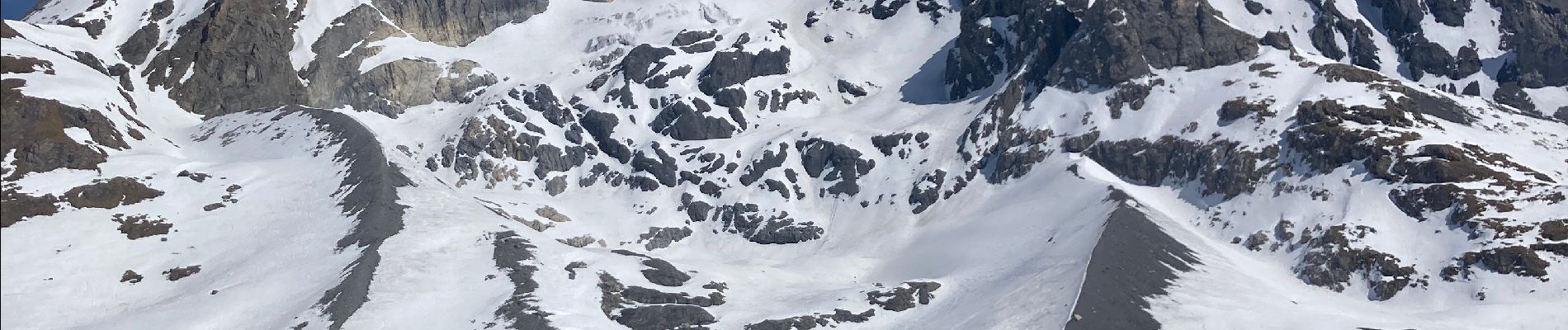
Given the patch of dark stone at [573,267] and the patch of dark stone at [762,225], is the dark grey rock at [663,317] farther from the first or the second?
the patch of dark stone at [762,225]

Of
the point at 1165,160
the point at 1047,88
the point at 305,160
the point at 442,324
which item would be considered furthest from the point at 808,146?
the point at 442,324

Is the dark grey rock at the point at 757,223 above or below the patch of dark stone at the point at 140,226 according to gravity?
above

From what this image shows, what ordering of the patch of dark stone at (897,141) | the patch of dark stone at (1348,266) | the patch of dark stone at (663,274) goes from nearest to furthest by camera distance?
the patch of dark stone at (1348,266), the patch of dark stone at (663,274), the patch of dark stone at (897,141)

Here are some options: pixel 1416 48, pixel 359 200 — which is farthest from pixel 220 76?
pixel 1416 48

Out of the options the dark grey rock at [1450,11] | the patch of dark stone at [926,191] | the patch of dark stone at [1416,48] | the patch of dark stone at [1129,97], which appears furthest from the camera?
the dark grey rock at [1450,11]

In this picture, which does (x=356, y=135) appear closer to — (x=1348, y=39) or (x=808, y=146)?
(x=808, y=146)

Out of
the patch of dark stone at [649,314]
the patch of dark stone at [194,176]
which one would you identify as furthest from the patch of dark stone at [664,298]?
the patch of dark stone at [194,176]

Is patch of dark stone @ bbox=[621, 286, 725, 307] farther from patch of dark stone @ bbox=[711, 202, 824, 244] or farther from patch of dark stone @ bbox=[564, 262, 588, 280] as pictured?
patch of dark stone @ bbox=[711, 202, 824, 244]
